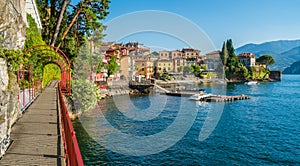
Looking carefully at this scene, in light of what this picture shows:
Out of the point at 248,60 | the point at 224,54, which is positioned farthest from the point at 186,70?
the point at 248,60

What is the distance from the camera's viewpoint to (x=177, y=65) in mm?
103625

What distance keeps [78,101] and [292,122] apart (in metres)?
21.8

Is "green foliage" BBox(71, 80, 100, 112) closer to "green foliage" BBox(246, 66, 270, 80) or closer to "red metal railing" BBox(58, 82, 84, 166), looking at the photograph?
"red metal railing" BBox(58, 82, 84, 166)

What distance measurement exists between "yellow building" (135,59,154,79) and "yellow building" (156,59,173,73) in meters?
8.77

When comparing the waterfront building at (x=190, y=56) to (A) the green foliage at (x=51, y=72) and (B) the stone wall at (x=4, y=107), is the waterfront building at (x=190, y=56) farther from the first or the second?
(B) the stone wall at (x=4, y=107)

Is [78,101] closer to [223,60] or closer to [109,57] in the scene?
[109,57]

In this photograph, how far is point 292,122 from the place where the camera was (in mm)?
26484

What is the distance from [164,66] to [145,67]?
16.7 meters

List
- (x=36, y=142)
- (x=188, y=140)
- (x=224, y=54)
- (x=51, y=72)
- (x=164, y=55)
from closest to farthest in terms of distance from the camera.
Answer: (x=36, y=142)
(x=188, y=140)
(x=51, y=72)
(x=224, y=54)
(x=164, y=55)

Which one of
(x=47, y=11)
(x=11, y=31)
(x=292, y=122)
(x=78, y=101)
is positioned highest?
(x=47, y=11)

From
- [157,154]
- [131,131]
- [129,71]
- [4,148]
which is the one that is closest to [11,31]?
[4,148]

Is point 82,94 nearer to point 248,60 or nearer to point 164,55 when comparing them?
point 164,55

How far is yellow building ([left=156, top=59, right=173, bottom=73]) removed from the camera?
96.4 metres

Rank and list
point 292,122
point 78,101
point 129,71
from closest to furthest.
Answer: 1. point 78,101
2. point 292,122
3. point 129,71
